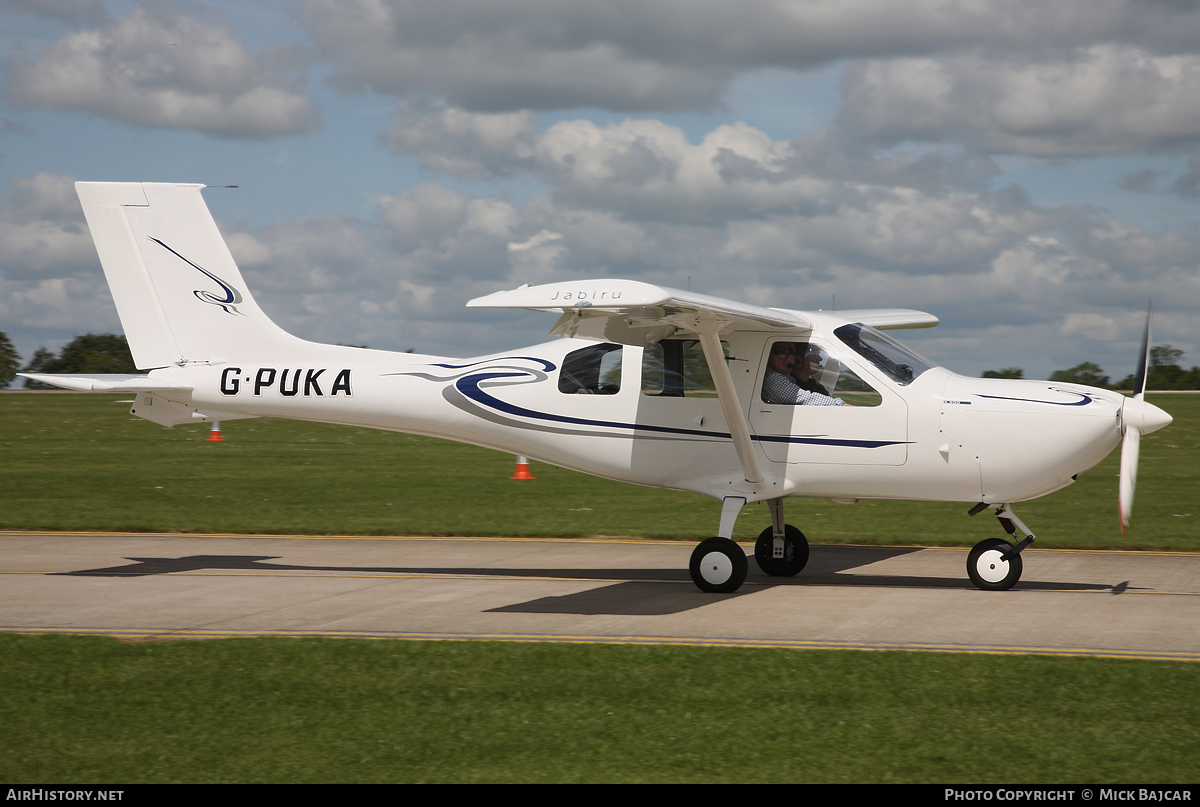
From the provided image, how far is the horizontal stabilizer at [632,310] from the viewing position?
27.4 ft

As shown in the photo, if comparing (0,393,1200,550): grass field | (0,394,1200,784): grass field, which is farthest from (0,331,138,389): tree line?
(0,394,1200,784): grass field

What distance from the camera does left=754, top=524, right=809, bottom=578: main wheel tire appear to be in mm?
11844

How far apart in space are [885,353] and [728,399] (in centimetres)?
169

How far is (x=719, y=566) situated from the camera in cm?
1052

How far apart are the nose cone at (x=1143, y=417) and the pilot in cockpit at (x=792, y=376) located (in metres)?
2.70

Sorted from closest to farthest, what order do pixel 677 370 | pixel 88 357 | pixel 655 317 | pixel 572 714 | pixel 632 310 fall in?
pixel 572 714
pixel 632 310
pixel 655 317
pixel 677 370
pixel 88 357

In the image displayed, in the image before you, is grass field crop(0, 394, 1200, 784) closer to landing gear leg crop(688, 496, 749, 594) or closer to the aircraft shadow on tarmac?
the aircraft shadow on tarmac

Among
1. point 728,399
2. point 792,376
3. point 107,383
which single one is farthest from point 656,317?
point 107,383

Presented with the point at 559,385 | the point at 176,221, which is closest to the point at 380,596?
the point at 559,385

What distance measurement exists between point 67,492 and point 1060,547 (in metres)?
17.0

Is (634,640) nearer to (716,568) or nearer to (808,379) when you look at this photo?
(716,568)

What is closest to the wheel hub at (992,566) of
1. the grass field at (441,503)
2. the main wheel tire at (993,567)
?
the main wheel tire at (993,567)

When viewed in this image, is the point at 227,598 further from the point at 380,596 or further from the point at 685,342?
the point at 685,342

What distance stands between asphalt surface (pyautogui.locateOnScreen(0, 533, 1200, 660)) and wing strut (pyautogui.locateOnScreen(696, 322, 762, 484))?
51.4 inches
